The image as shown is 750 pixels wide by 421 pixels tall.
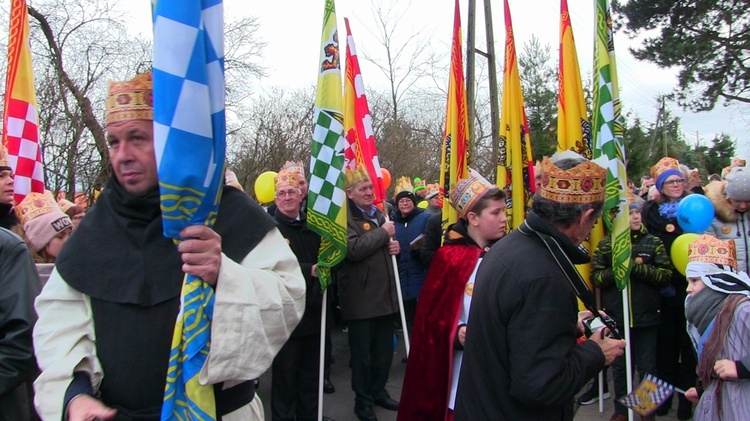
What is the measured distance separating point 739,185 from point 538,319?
3.34 m

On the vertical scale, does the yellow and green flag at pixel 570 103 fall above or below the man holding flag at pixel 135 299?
above

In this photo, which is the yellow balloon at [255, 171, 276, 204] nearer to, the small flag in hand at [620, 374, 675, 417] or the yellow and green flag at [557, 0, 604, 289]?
the yellow and green flag at [557, 0, 604, 289]

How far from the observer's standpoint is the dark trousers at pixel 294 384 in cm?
448

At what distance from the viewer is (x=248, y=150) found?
13.7 m

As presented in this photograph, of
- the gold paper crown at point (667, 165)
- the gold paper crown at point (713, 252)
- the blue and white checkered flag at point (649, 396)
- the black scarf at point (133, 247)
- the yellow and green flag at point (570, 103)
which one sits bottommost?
the blue and white checkered flag at point (649, 396)

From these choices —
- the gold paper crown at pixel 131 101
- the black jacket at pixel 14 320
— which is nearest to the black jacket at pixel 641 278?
the gold paper crown at pixel 131 101

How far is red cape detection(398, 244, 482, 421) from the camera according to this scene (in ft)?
10.6

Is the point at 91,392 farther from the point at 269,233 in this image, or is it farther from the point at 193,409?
the point at 269,233

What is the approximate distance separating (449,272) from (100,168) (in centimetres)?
644

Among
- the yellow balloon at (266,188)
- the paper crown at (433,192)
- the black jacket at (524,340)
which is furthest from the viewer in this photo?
the paper crown at (433,192)

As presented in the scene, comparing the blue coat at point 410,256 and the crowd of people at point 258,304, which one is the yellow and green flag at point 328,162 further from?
the blue coat at point 410,256

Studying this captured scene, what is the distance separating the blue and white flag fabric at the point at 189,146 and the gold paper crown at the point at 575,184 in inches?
51.6

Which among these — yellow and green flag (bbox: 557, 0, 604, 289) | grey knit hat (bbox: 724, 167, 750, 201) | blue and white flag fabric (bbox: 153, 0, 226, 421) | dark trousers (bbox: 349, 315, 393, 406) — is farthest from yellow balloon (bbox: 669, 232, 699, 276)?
blue and white flag fabric (bbox: 153, 0, 226, 421)

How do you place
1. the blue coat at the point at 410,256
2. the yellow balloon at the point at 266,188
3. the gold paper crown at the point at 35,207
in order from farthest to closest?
the yellow balloon at the point at 266,188 → the blue coat at the point at 410,256 → the gold paper crown at the point at 35,207
